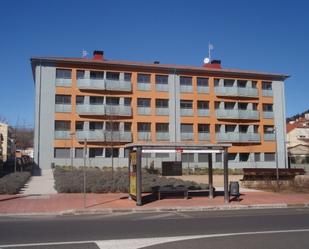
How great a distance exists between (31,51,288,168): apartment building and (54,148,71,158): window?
11 centimetres

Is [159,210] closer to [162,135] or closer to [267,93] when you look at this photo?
[162,135]

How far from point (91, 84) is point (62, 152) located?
844 centimetres

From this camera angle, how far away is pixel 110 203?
1852cm

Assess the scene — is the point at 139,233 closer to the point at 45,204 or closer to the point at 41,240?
the point at 41,240

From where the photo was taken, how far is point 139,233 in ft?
36.7

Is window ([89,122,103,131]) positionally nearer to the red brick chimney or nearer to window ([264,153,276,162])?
the red brick chimney

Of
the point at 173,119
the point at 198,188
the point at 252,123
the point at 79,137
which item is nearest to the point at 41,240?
the point at 198,188

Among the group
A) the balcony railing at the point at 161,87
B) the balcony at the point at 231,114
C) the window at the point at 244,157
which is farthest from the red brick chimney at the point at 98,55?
the window at the point at 244,157

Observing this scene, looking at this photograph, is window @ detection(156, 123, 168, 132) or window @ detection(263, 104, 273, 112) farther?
window @ detection(263, 104, 273, 112)

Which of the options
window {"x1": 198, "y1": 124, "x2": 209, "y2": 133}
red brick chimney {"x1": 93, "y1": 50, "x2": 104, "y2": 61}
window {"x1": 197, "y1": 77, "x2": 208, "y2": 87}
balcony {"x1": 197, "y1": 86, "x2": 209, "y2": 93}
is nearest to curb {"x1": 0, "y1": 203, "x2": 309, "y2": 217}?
window {"x1": 198, "y1": 124, "x2": 209, "y2": 133}

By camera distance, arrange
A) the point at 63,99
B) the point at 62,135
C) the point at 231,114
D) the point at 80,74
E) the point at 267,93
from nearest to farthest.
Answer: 1. the point at 62,135
2. the point at 63,99
3. the point at 80,74
4. the point at 231,114
5. the point at 267,93

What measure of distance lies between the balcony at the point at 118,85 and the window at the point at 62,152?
28.2ft

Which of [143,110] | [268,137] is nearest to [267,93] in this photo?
[268,137]

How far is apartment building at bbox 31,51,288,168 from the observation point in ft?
160
